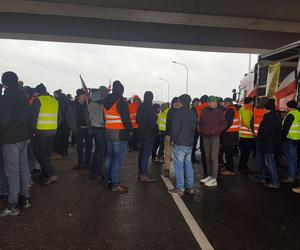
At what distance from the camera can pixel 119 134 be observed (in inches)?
228

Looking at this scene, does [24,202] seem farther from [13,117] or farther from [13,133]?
[13,117]

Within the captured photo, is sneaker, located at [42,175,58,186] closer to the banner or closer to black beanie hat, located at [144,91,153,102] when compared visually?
black beanie hat, located at [144,91,153,102]

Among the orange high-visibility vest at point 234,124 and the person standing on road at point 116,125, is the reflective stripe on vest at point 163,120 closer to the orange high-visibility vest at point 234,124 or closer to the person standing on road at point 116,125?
the orange high-visibility vest at point 234,124

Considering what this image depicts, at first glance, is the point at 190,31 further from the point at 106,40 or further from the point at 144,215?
the point at 144,215

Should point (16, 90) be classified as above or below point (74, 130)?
above

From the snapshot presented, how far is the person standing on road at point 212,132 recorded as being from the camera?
258 inches

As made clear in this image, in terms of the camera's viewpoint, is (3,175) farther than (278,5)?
No

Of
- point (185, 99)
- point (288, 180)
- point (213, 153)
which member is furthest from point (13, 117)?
point (288, 180)

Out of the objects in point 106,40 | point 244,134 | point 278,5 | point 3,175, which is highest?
point 278,5

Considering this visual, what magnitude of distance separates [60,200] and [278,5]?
1002 centimetres

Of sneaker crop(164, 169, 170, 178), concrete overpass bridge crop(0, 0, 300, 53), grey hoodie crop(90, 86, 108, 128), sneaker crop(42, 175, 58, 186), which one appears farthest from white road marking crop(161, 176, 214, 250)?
concrete overpass bridge crop(0, 0, 300, 53)

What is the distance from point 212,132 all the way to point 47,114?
370 cm

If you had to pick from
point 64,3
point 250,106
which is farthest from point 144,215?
point 64,3

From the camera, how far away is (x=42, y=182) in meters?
6.37
